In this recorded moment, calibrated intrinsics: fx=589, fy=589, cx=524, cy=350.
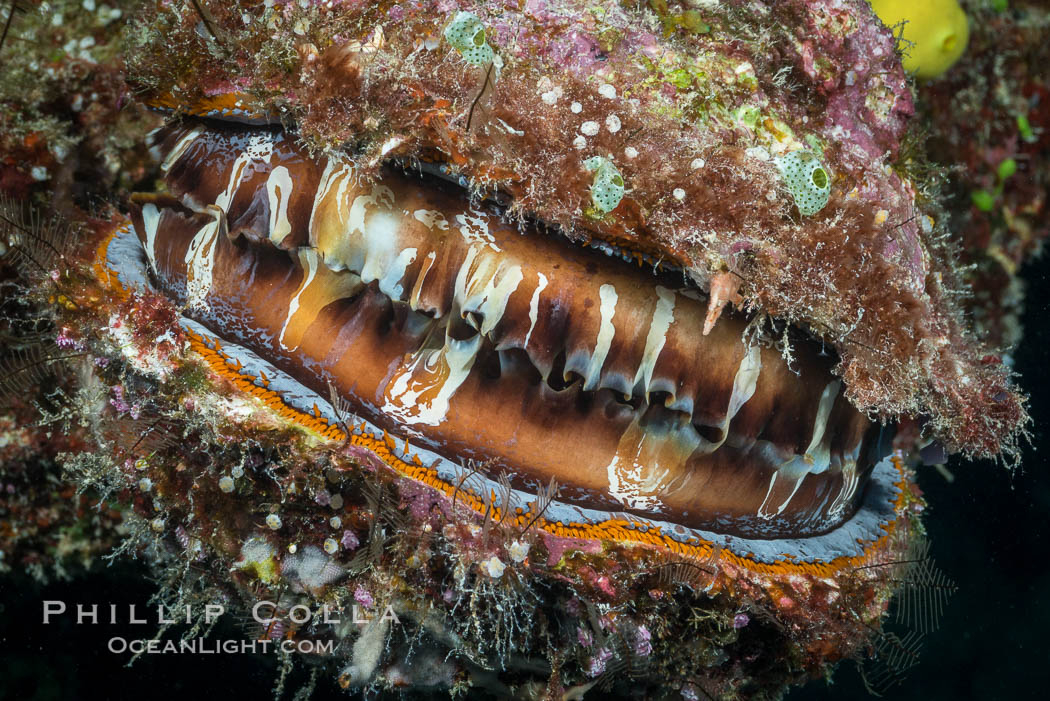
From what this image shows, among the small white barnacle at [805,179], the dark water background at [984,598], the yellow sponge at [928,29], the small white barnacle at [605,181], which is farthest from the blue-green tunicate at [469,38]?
the dark water background at [984,598]

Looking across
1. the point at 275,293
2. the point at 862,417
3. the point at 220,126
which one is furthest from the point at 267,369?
the point at 862,417

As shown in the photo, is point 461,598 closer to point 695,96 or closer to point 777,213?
point 777,213

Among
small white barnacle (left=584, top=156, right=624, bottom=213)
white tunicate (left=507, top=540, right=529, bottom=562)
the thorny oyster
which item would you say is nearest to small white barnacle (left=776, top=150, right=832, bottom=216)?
the thorny oyster

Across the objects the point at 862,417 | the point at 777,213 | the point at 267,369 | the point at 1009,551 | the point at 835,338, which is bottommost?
the point at 1009,551

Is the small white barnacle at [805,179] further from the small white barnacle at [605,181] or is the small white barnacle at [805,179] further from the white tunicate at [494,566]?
the white tunicate at [494,566]

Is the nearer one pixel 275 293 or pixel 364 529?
pixel 364 529

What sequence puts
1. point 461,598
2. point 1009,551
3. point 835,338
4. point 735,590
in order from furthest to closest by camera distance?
point 1009,551
point 735,590
point 461,598
point 835,338

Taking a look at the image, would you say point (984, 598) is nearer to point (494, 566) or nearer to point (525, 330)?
point (494, 566)
